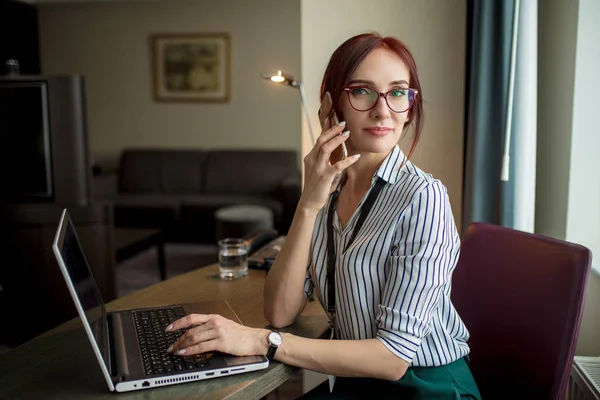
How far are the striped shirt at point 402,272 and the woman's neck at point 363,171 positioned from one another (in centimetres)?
4

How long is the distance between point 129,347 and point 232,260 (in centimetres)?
69

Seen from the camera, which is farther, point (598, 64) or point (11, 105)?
point (11, 105)

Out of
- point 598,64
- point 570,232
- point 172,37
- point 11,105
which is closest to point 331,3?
point 598,64

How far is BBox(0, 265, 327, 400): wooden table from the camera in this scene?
1.04 meters

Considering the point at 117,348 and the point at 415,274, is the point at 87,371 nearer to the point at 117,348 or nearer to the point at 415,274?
the point at 117,348

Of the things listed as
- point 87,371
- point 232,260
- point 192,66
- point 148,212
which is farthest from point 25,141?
point 192,66

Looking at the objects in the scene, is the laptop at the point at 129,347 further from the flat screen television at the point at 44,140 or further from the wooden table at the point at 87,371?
the flat screen television at the point at 44,140

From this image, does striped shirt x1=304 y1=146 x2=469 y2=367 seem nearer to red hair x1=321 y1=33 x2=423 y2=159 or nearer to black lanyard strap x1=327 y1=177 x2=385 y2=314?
black lanyard strap x1=327 y1=177 x2=385 y2=314

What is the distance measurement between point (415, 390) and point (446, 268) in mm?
260

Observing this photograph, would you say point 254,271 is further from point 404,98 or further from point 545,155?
point 545,155

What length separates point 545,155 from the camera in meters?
1.94

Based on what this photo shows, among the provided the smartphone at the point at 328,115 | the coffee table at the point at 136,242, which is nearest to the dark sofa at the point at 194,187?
the coffee table at the point at 136,242

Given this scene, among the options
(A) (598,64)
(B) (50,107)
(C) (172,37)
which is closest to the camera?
(A) (598,64)

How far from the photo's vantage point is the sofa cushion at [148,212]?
18.4 ft
